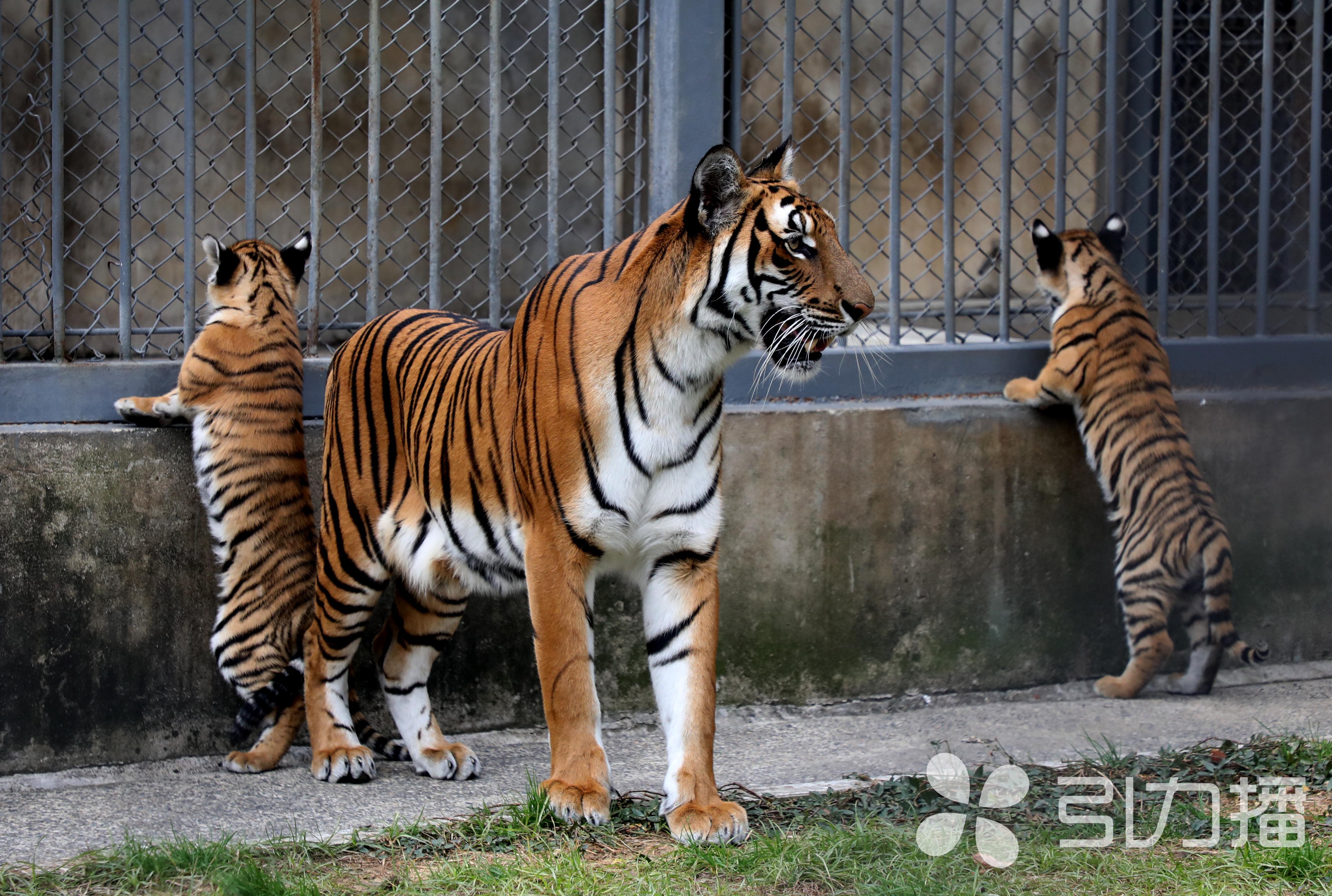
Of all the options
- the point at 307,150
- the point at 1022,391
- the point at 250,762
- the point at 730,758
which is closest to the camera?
the point at 250,762

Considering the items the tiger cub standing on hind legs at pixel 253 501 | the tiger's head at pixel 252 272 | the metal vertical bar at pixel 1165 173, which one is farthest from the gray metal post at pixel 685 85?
the metal vertical bar at pixel 1165 173

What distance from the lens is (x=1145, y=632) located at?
4703 mm

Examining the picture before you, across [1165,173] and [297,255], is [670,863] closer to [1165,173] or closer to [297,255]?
[297,255]

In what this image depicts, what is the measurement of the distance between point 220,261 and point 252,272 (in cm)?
12

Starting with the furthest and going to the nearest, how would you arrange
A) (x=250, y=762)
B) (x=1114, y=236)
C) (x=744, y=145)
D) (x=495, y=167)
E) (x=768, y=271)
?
(x=744, y=145)
(x=1114, y=236)
(x=495, y=167)
(x=250, y=762)
(x=768, y=271)

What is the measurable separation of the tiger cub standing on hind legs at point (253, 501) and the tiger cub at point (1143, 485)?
2702 mm

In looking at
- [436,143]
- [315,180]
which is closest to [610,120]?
[436,143]

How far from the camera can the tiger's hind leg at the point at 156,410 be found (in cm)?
408

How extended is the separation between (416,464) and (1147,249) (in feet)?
14.4

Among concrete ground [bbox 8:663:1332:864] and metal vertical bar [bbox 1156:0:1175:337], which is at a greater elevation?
metal vertical bar [bbox 1156:0:1175:337]

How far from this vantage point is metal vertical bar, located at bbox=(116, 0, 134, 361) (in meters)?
4.20

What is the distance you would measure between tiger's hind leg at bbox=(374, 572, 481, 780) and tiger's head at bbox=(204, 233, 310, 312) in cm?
113

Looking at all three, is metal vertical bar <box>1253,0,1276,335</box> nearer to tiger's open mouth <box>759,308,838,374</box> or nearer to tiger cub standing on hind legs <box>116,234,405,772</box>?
tiger's open mouth <box>759,308,838,374</box>

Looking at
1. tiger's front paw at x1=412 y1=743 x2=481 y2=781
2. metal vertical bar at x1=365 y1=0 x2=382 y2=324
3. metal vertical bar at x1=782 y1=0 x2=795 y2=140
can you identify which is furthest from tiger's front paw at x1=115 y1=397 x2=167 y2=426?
metal vertical bar at x1=782 y1=0 x2=795 y2=140
